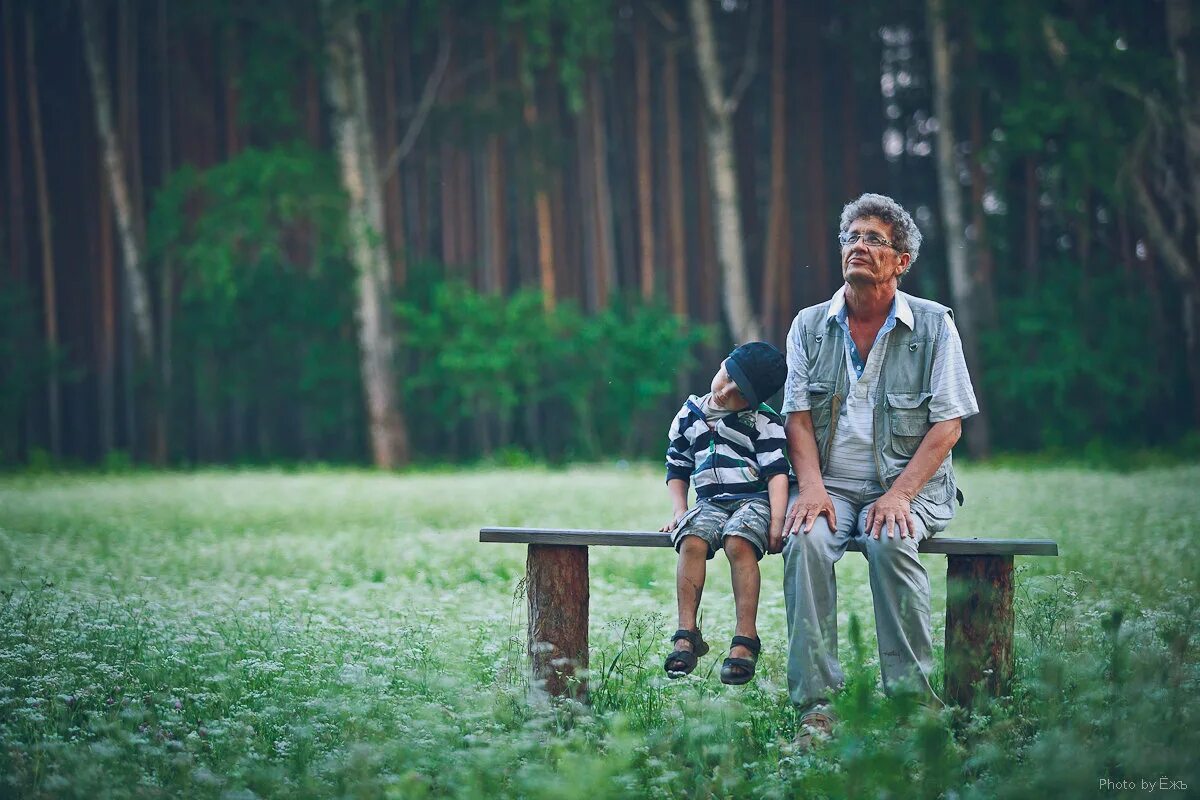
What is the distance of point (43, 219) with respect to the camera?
2297cm

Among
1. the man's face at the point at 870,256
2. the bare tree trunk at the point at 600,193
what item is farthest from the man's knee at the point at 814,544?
the bare tree trunk at the point at 600,193

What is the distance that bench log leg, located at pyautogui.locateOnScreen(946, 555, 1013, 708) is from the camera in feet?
14.9

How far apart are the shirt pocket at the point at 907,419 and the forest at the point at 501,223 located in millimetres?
15773

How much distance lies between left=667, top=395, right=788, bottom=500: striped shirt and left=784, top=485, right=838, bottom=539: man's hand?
0.18 meters

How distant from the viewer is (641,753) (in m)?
4.14

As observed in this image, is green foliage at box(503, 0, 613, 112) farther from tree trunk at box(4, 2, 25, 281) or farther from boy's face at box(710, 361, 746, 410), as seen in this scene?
boy's face at box(710, 361, 746, 410)

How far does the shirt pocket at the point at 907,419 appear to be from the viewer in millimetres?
4898

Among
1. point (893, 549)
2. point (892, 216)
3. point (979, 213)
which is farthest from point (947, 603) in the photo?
point (979, 213)

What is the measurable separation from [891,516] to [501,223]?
19.3 metres

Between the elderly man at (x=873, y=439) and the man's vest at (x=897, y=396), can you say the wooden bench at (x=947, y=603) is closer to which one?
the elderly man at (x=873, y=439)

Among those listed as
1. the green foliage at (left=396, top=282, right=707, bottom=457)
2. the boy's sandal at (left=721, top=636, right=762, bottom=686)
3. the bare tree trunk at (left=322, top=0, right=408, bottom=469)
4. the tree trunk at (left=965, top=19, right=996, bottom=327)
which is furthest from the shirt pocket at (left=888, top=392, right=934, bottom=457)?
the green foliage at (left=396, top=282, right=707, bottom=457)

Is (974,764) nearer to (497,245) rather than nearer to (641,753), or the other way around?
(641,753)

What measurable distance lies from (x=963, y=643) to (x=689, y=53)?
66.4 feet

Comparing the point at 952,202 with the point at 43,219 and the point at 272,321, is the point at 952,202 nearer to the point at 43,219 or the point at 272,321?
the point at 272,321
